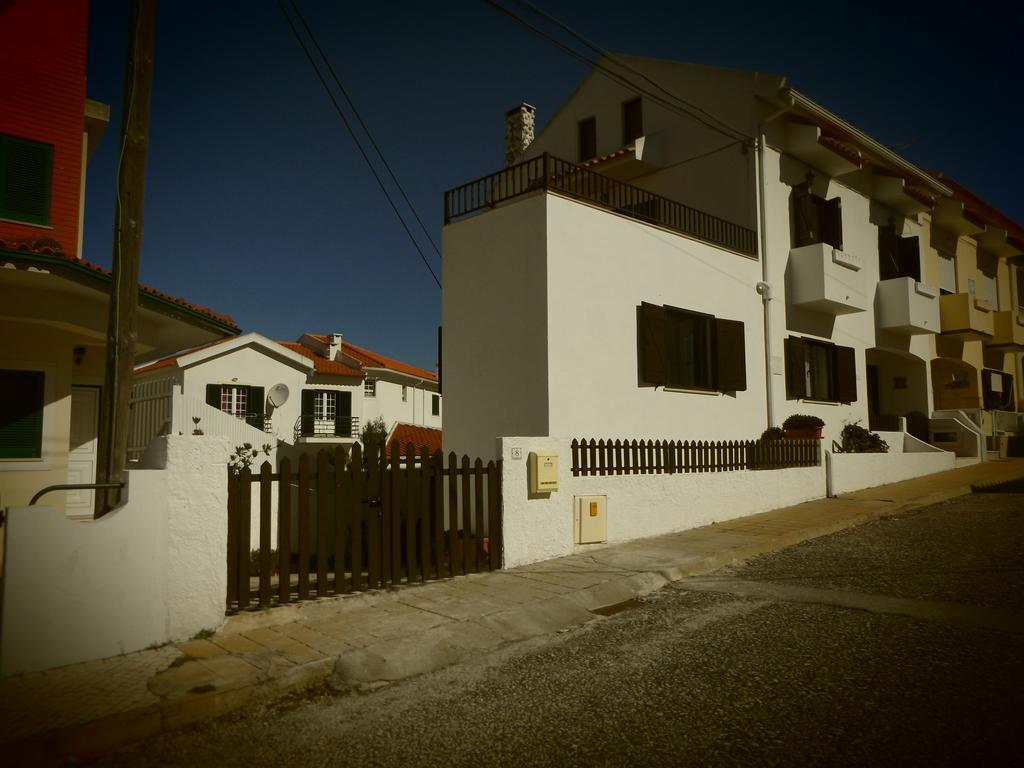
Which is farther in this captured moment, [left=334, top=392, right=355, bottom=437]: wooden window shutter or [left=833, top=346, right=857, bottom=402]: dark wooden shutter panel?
[left=334, top=392, right=355, bottom=437]: wooden window shutter

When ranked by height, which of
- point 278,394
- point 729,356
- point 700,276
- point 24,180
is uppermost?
point 24,180

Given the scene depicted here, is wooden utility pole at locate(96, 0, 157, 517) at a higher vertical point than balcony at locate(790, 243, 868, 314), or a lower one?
lower

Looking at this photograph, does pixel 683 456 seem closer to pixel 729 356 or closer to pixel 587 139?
pixel 729 356

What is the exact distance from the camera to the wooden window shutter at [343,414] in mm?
33500

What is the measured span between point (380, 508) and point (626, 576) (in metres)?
2.56

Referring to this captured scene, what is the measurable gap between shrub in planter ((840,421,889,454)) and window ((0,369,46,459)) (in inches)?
625

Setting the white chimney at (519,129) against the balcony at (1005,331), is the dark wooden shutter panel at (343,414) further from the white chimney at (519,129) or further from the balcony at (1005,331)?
the balcony at (1005,331)

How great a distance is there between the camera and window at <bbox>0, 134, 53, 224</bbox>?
1062 cm

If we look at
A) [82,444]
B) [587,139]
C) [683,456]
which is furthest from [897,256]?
[82,444]

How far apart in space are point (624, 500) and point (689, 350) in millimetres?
5078

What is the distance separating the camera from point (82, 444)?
37.2 feet

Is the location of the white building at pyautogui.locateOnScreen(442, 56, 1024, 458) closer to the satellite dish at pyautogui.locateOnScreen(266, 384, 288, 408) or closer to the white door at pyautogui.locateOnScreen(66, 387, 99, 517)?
the white door at pyautogui.locateOnScreen(66, 387, 99, 517)

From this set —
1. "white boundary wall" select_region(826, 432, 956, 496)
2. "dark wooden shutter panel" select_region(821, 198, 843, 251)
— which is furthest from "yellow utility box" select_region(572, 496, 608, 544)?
"dark wooden shutter panel" select_region(821, 198, 843, 251)

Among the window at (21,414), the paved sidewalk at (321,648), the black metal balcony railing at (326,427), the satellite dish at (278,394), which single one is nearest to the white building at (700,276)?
the paved sidewalk at (321,648)
